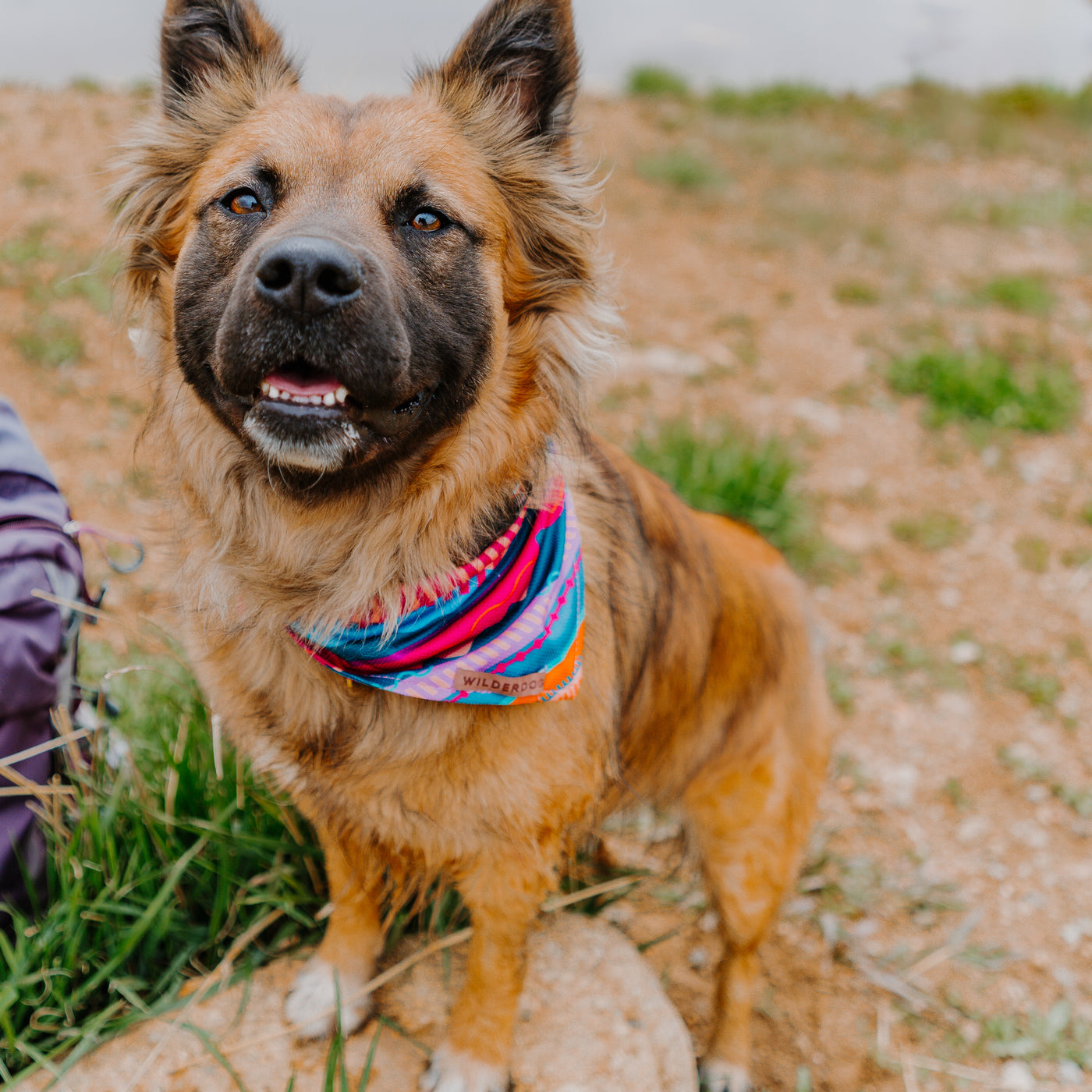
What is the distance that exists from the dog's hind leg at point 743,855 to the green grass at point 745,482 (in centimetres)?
173

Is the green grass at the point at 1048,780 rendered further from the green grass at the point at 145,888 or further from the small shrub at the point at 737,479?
the green grass at the point at 145,888

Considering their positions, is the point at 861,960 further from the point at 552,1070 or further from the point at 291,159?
the point at 291,159

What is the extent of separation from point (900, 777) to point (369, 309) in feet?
9.96

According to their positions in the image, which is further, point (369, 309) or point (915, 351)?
point (915, 351)

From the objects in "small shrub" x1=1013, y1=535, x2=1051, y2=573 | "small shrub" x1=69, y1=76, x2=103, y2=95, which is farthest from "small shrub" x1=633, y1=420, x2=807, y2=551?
"small shrub" x1=69, y1=76, x2=103, y2=95

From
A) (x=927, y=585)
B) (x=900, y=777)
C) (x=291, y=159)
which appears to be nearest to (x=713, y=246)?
(x=927, y=585)

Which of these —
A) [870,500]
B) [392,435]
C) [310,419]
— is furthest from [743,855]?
[870,500]

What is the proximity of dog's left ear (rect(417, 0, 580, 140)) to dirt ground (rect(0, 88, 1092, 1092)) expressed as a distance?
67cm

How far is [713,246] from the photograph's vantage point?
6.98 metres

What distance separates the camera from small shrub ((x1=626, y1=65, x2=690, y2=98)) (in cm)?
969

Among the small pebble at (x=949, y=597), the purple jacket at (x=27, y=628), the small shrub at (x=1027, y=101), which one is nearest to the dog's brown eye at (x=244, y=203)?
the purple jacket at (x=27, y=628)

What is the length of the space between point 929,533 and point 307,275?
13.2 ft

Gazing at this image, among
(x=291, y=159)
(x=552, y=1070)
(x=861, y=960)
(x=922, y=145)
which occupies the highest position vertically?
(x=922, y=145)

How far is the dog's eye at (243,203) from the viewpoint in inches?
76.2
